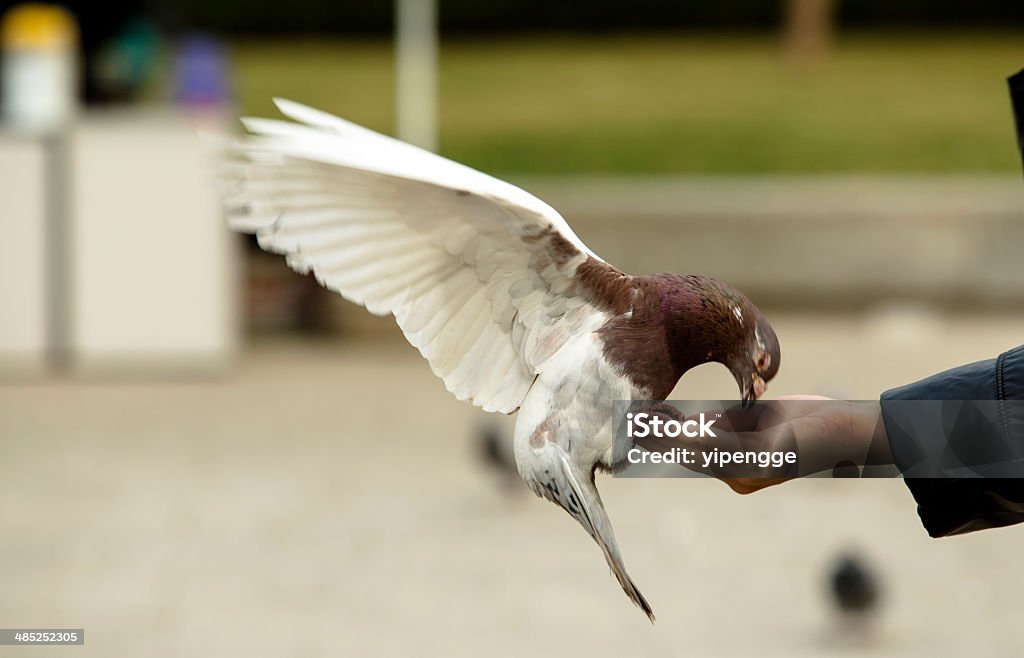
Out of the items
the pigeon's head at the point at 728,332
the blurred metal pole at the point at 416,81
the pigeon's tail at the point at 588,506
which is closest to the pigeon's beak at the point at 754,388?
the pigeon's head at the point at 728,332

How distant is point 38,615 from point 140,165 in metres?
4.02

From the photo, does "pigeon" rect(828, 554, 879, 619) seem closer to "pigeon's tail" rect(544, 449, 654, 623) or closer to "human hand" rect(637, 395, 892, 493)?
"human hand" rect(637, 395, 892, 493)

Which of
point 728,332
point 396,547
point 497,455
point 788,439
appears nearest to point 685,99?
point 497,455

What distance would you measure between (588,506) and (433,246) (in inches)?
17.9

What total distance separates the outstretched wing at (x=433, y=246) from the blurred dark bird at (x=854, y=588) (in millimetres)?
3095

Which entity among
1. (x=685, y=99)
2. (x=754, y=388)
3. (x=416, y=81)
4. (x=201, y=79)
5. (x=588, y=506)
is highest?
(x=754, y=388)

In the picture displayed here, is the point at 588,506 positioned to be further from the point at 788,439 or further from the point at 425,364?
the point at 425,364

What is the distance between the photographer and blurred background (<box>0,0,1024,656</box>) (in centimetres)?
515

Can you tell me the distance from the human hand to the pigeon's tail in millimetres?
85

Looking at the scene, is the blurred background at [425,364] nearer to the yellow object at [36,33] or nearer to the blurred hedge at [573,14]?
the yellow object at [36,33]

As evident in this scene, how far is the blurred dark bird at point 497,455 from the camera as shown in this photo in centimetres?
622

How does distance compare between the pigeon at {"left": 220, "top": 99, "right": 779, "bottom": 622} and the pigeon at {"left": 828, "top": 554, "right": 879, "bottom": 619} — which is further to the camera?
the pigeon at {"left": 828, "top": 554, "right": 879, "bottom": 619}

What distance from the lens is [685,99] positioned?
45.3 feet

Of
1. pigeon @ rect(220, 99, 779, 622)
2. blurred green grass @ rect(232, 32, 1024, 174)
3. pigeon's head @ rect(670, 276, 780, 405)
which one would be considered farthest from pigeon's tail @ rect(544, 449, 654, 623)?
blurred green grass @ rect(232, 32, 1024, 174)
